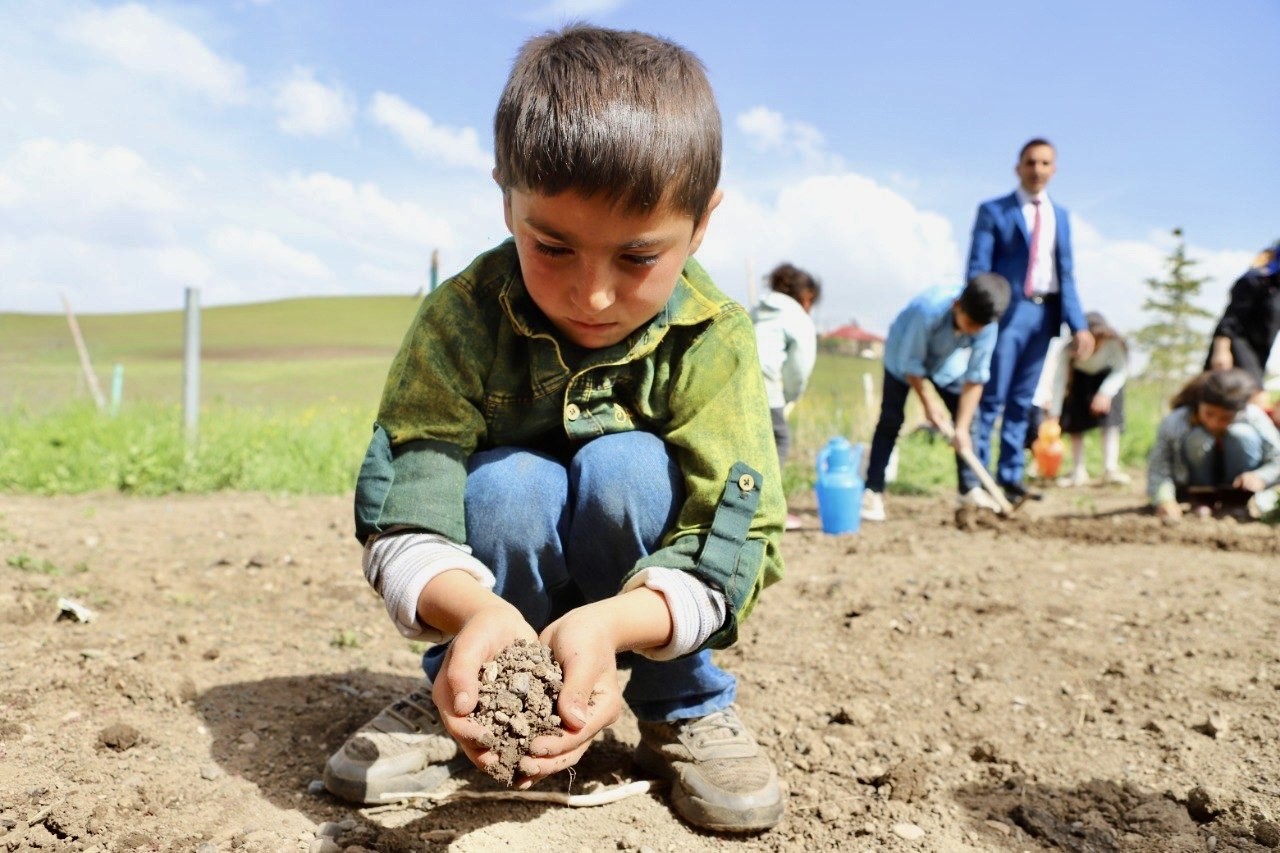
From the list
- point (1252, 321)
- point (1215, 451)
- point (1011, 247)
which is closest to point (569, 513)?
point (1011, 247)

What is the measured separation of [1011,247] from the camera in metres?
5.31

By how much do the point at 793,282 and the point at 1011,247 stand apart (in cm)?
123

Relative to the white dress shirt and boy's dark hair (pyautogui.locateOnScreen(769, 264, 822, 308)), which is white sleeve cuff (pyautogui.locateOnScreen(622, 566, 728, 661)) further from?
the white dress shirt

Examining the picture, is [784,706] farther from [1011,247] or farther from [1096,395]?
[1096,395]

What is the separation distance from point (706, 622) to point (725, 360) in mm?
408

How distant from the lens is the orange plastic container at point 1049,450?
7.77 metres

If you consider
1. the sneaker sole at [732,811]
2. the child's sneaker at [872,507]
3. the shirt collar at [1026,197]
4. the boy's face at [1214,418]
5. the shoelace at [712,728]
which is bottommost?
the sneaker sole at [732,811]

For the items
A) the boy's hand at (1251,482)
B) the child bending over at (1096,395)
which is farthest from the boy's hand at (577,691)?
the child bending over at (1096,395)

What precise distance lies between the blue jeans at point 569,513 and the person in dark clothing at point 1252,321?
5437mm

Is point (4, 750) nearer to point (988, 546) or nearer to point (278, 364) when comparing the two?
point (988, 546)

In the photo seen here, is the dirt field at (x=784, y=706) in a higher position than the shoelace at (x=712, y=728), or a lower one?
lower

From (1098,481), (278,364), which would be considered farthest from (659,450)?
(278,364)

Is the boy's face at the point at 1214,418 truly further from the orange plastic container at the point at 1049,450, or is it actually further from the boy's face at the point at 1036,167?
the orange plastic container at the point at 1049,450

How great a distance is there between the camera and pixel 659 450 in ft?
5.10
